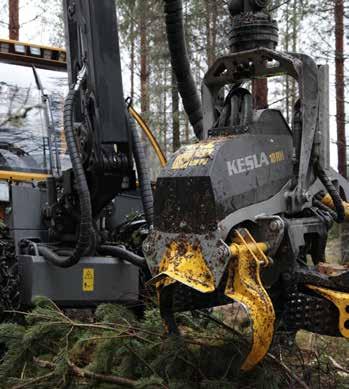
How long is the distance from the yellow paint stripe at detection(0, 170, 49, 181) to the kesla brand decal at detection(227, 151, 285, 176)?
2.65 meters

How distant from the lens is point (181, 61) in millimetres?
5914

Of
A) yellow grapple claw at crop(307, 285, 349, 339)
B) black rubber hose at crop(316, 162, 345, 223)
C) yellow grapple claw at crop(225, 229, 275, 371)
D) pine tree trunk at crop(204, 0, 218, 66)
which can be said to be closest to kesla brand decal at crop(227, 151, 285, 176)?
black rubber hose at crop(316, 162, 345, 223)

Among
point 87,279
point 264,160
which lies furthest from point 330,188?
point 87,279

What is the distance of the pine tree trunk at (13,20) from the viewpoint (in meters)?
14.8

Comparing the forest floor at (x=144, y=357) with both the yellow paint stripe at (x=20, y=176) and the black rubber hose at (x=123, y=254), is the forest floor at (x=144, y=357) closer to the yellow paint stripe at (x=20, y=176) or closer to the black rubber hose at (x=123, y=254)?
the black rubber hose at (x=123, y=254)

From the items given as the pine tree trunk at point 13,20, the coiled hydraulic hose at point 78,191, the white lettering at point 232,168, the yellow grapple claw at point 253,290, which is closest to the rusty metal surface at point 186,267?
the yellow grapple claw at point 253,290

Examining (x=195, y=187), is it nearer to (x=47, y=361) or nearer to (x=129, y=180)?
(x=47, y=361)

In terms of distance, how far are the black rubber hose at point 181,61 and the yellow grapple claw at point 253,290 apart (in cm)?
276

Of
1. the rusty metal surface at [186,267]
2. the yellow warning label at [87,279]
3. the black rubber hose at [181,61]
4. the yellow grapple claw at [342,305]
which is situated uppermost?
the black rubber hose at [181,61]

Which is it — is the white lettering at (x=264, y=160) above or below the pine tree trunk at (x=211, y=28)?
below

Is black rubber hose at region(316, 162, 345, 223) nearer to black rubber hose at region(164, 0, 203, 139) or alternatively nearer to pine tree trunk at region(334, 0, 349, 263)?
black rubber hose at region(164, 0, 203, 139)

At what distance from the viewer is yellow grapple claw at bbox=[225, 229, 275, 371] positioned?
9.34ft

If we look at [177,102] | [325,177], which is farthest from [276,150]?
[177,102]

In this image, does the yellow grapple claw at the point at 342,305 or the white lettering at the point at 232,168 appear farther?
the white lettering at the point at 232,168
